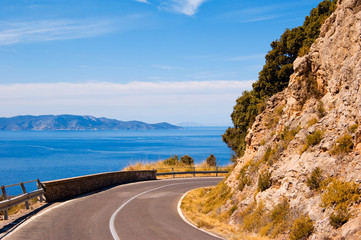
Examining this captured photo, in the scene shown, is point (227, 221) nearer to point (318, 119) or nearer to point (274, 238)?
point (274, 238)

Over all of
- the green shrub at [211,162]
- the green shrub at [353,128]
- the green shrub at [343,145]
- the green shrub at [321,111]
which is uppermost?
the green shrub at [321,111]

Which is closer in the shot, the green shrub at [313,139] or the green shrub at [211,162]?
the green shrub at [313,139]

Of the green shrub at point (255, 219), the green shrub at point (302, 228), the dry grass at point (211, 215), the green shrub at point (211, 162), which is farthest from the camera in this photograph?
the green shrub at point (211, 162)

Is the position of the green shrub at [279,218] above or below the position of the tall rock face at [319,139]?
below

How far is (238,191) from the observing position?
1484cm

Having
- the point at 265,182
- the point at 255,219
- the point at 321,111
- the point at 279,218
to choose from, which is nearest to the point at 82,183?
the point at 265,182

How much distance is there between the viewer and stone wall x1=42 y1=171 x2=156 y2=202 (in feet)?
55.8

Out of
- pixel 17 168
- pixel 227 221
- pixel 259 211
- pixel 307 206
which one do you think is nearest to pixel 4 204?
pixel 227 221

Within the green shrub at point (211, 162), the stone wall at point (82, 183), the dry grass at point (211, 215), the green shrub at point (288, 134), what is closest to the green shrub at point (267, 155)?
the green shrub at point (288, 134)

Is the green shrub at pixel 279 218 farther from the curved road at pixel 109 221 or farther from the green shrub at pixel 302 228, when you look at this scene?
the curved road at pixel 109 221

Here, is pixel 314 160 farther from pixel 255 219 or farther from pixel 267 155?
pixel 267 155

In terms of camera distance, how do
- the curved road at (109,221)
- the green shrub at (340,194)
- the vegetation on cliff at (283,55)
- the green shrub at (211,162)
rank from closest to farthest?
the green shrub at (340,194), the curved road at (109,221), the vegetation on cliff at (283,55), the green shrub at (211,162)

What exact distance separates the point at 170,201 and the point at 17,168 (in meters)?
89.3

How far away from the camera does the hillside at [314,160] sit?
856 cm
